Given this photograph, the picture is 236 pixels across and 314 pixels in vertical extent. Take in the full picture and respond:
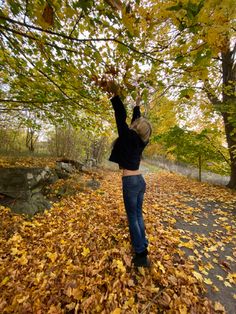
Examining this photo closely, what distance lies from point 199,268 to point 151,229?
3.38 ft

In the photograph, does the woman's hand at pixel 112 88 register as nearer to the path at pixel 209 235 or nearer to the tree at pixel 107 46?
the tree at pixel 107 46

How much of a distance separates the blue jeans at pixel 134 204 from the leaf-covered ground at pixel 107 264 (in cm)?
44

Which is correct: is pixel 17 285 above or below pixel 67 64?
below

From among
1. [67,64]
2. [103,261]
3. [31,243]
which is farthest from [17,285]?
[67,64]

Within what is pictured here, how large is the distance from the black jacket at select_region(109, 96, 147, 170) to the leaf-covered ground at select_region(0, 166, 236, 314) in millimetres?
1476

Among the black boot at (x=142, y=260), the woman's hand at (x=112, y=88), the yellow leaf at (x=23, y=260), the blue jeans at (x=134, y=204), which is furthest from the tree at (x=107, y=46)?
the yellow leaf at (x=23, y=260)

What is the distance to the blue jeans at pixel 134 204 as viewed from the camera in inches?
85.5

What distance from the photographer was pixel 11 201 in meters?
3.88

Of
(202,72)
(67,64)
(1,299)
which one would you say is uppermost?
(67,64)

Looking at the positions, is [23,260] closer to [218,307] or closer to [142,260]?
[142,260]

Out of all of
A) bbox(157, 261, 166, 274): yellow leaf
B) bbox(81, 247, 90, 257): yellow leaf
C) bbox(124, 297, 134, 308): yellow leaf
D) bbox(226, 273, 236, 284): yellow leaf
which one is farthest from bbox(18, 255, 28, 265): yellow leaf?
bbox(226, 273, 236, 284): yellow leaf

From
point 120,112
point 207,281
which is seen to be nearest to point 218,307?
point 207,281

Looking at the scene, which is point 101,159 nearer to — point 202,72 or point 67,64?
point 67,64

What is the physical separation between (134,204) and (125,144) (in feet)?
2.54
